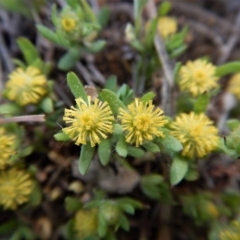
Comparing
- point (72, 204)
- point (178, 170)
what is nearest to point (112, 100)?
point (178, 170)

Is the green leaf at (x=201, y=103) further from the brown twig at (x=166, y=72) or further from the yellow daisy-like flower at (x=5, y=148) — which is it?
the yellow daisy-like flower at (x=5, y=148)

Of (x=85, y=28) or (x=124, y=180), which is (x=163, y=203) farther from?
(x=85, y=28)

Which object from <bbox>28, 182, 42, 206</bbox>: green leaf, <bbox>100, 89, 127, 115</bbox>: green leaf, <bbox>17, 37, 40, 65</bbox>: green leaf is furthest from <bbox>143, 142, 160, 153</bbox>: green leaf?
<bbox>17, 37, 40, 65</bbox>: green leaf

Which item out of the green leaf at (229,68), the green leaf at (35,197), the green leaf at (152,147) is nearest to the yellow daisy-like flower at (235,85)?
the green leaf at (229,68)

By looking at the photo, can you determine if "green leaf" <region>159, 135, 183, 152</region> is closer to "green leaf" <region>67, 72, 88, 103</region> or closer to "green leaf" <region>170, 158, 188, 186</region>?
"green leaf" <region>170, 158, 188, 186</region>

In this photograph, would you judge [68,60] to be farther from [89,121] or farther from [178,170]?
[178,170]

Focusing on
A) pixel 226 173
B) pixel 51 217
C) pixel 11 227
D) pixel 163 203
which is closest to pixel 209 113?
pixel 226 173
